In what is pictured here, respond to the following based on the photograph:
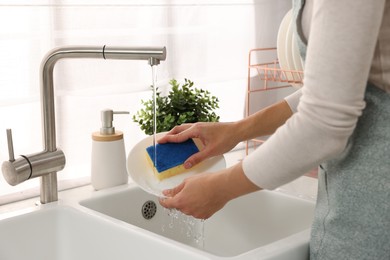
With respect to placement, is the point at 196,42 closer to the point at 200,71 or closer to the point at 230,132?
the point at 200,71

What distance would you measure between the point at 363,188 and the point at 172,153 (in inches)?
18.0

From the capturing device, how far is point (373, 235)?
0.89m

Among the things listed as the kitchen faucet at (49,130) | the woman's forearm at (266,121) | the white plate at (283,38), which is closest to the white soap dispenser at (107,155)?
the kitchen faucet at (49,130)

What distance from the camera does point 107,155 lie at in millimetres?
1465

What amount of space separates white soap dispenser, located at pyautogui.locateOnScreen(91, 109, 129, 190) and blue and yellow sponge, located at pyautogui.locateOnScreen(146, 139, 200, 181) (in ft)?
0.76

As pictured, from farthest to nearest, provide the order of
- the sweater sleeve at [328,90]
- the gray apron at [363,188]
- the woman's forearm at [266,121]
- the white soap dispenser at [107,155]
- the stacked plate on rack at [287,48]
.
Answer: the stacked plate on rack at [287,48]
the white soap dispenser at [107,155]
the woman's forearm at [266,121]
the gray apron at [363,188]
the sweater sleeve at [328,90]

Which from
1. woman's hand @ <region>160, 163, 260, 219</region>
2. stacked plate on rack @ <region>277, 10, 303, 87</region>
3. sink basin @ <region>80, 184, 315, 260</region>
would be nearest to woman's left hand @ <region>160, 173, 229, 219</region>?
woman's hand @ <region>160, 163, 260, 219</region>

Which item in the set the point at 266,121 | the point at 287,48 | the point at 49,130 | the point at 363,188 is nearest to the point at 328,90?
the point at 363,188

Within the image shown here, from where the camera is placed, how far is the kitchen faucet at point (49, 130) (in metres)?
1.22

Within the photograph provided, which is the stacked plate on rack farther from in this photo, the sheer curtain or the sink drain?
the sink drain

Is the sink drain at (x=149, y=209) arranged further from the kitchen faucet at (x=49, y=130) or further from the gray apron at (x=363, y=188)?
the gray apron at (x=363, y=188)

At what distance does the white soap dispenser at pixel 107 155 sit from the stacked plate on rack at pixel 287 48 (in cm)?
58

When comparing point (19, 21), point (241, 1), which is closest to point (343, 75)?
point (19, 21)

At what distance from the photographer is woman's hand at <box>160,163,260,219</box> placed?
0.91 m
